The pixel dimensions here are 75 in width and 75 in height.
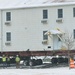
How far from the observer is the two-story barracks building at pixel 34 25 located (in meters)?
43.5

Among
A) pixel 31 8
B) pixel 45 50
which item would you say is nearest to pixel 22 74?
pixel 45 50

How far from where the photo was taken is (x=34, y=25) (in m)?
45.1

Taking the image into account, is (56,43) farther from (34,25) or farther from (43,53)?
(34,25)

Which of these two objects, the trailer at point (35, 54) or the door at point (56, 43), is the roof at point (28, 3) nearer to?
the door at point (56, 43)

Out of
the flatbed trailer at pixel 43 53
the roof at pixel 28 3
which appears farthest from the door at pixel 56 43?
the roof at pixel 28 3

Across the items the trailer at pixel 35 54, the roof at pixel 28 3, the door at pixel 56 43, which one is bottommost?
the trailer at pixel 35 54

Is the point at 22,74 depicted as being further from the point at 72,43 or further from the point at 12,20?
the point at 12,20

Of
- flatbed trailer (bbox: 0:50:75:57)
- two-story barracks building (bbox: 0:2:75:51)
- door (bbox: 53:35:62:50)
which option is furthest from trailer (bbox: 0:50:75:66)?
door (bbox: 53:35:62:50)

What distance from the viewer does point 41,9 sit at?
147 feet

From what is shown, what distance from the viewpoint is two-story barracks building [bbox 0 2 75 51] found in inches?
1714

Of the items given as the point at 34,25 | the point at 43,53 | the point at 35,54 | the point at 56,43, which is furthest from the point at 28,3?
the point at 43,53

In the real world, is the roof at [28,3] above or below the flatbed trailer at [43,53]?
above

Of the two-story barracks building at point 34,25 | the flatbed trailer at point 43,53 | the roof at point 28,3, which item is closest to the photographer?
the flatbed trailer at point 43,53

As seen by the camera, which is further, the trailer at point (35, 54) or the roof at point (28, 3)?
the roof at point (28, 3)
